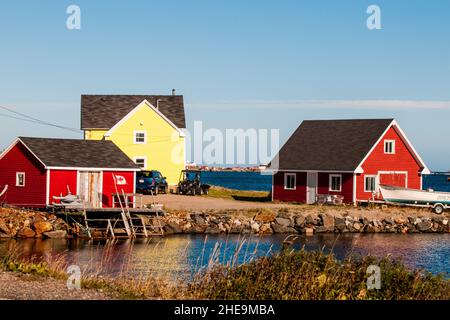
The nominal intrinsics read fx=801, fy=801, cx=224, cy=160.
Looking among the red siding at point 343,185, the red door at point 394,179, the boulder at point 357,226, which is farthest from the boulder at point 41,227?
the red door at point 394,179

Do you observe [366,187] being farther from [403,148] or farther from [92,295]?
[92,295]

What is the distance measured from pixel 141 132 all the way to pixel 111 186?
1757 centimetres

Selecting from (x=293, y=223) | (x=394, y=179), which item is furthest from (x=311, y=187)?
(x=293, y=223)

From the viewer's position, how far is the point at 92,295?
15891 millimetres

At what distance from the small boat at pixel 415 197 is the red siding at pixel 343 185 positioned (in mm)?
2144

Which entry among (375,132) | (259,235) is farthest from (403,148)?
(259,235)

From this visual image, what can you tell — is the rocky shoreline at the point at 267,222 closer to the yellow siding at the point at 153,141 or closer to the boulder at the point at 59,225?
the boulder at the point at 59,225

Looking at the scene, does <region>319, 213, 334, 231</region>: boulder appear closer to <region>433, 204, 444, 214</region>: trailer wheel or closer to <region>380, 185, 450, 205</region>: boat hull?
<region>380, 185, 450, 205</region>: boat hull

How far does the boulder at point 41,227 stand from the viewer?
133 feet

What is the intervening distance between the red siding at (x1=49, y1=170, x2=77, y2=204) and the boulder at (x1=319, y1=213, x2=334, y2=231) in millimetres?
14542

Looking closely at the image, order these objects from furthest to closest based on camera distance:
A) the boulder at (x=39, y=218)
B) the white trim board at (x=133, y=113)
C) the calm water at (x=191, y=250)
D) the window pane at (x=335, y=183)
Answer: the white trim board at (x=133, y=113) → the window pane at (x=335, y=183) → the boulder at (x=39, y=218) → the calm water at (x=191, y=250)
